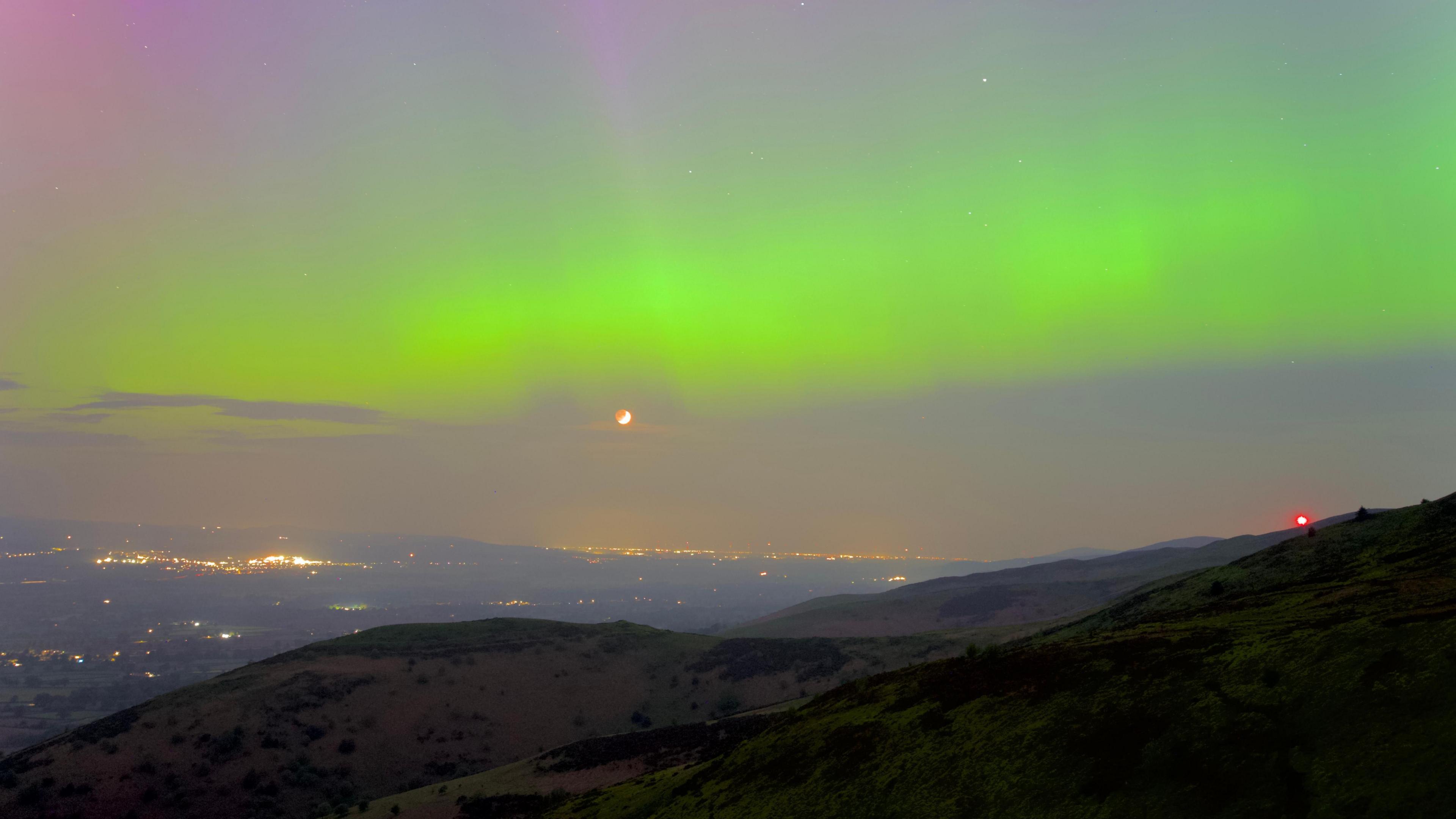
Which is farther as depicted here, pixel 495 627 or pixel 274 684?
pixel 495 627

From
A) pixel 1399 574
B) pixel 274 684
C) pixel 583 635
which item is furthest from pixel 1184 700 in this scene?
pixel 583 635

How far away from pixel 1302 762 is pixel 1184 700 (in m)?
4.23

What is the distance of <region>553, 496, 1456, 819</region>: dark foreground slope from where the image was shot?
704 inches

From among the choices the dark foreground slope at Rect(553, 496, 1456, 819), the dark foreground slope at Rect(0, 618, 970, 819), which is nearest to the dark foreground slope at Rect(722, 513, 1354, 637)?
the dark foreground slope at Rect(0, 618, 970, 819)

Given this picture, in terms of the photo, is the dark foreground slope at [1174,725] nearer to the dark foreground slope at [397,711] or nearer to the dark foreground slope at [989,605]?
the dark foreground slope at [397,711]

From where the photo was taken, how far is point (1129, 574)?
565ft

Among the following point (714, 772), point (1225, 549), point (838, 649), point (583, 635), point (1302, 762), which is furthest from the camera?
point (1225, 549)

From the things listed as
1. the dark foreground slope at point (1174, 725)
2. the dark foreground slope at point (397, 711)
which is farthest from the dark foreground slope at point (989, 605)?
the dark foreground slope at point (1174, 725)

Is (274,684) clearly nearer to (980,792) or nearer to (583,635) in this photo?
(583,635)

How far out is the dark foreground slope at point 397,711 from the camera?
5950 centimetres

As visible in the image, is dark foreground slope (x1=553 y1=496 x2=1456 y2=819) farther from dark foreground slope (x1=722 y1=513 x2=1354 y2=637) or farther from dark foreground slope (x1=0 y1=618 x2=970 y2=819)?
dark foreground slope (x1=722 y1=513 x2=1354 y2=637)

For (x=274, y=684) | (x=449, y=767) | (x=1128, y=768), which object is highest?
(x=1128, y=768)

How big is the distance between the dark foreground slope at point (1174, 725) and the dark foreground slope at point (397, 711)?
38.5 m

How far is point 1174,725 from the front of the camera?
21.7m
